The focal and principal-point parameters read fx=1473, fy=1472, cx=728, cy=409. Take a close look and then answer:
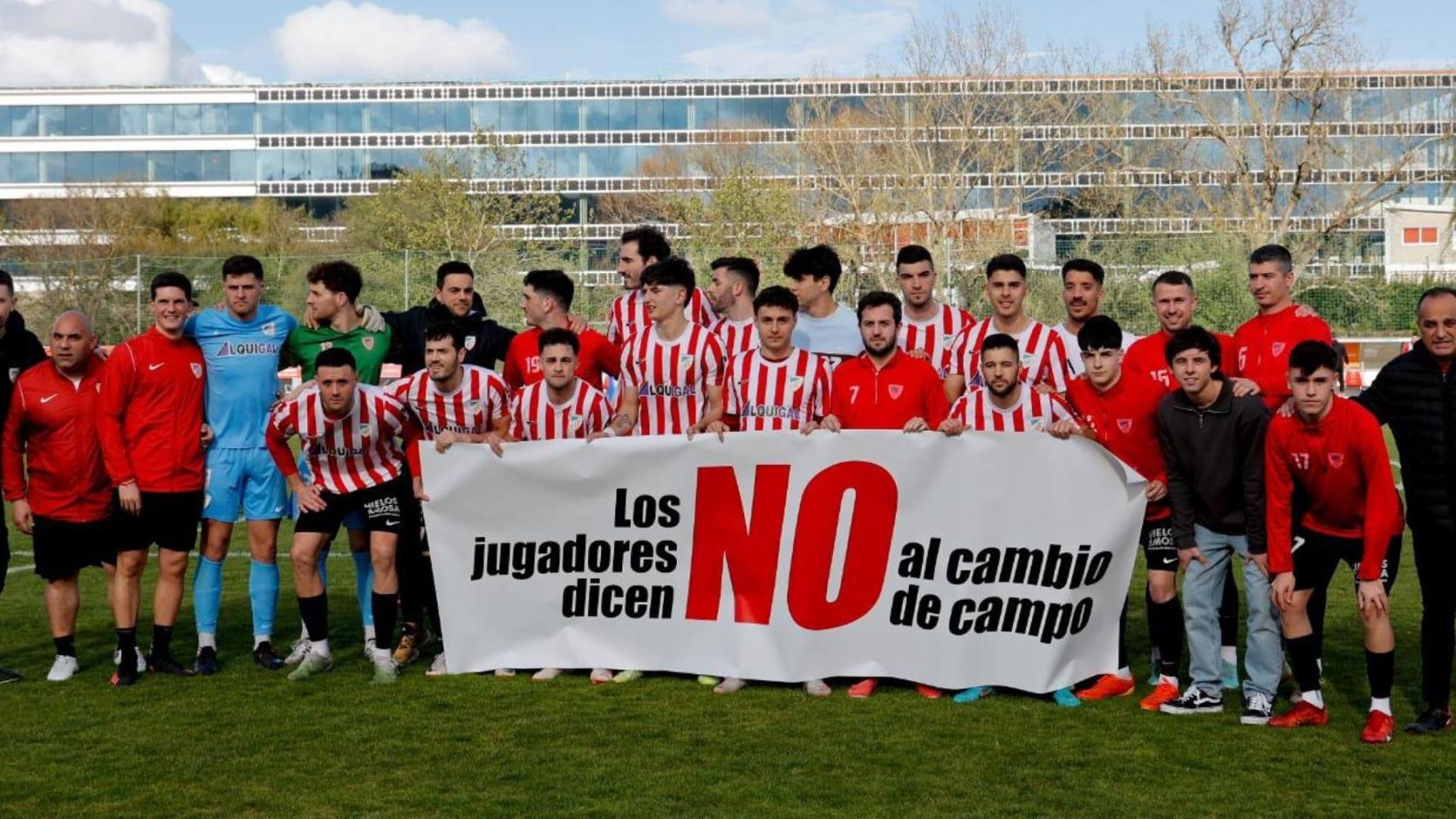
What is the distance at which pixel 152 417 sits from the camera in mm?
7605

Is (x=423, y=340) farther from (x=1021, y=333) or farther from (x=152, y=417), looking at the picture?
(x=1021, y=333)

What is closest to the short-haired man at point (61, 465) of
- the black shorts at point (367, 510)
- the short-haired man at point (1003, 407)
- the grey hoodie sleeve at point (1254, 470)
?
the black shorts at point (367, 510)

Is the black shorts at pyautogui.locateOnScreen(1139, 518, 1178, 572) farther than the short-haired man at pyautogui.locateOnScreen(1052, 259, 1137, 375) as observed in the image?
No

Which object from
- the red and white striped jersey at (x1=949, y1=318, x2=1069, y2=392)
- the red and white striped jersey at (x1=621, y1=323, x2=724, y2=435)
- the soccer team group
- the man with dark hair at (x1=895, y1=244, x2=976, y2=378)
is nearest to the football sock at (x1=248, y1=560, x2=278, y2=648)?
the soccer team group

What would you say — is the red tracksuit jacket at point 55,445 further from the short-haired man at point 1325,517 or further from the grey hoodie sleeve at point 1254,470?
the short-haired man at point 1325,517

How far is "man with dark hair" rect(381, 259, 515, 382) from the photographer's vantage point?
27.9ft

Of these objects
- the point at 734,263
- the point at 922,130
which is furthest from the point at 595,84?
the point at 734,263

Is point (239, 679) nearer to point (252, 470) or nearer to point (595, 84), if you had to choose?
point (252, 470)

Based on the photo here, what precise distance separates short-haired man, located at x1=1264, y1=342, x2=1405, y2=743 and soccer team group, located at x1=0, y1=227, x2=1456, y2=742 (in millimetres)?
34

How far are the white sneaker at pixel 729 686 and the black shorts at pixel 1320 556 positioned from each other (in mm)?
2624

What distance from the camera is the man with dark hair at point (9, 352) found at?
25.3ft

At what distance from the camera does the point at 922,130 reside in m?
41.0

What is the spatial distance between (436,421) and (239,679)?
1671mm

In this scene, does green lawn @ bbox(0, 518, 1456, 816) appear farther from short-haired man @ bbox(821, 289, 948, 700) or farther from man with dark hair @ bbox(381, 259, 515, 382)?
man with dark hair @ bbox(381, 259, 515, 382)
